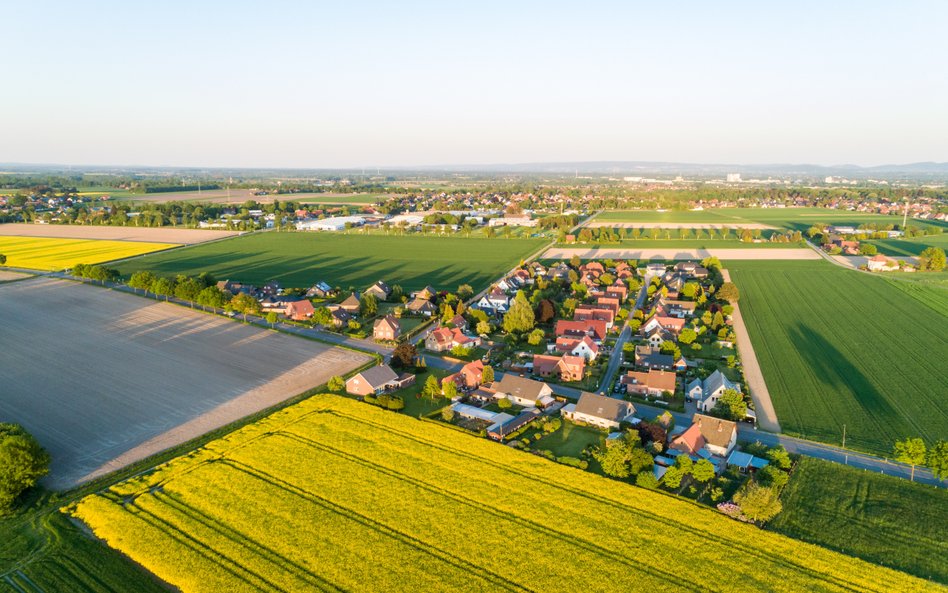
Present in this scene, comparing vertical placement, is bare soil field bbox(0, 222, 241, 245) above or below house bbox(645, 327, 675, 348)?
above

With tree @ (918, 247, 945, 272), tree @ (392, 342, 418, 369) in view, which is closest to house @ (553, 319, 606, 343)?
tree @ (392, 342, 418, 369)

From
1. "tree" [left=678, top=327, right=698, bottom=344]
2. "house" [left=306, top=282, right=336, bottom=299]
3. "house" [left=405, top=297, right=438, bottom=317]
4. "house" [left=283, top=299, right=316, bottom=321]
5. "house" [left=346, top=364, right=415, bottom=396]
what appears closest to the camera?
"house" [left=346, top=364, right=415, bottom=396]

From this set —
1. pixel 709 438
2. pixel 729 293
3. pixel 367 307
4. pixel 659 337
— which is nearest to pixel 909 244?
pixel 729 293

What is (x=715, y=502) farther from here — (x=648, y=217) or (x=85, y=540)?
(x=648, y=217)

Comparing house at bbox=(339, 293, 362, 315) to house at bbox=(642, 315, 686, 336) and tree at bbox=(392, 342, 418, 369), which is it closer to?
tree at bbox=(392, 342, 418, 369)

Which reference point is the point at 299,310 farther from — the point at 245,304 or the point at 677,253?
the point at 677,253

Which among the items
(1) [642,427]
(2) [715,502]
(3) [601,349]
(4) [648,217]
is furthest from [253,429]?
→ (4) [648,217]

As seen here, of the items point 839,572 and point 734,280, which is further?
point 734,280
